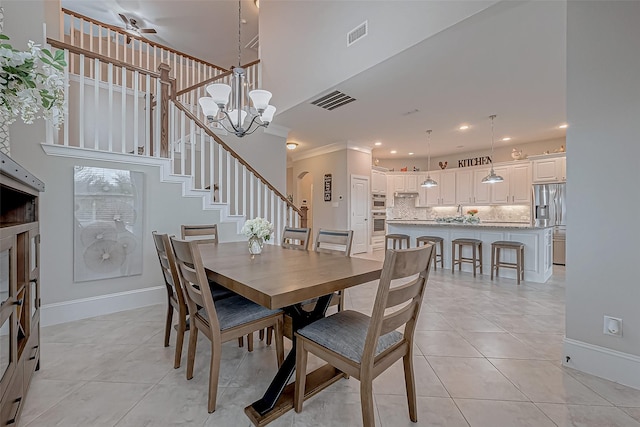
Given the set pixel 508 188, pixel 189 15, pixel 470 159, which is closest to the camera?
pixel 189 15

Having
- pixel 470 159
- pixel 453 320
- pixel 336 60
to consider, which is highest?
pixel 336 60

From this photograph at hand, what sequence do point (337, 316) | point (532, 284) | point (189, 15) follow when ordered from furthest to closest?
point (189, 15), point (532, 284), point (337, 316)

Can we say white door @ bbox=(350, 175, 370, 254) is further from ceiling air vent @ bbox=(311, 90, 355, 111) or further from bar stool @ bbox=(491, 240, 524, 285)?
bar stool @ bbox=(491, 240, 524, 285)

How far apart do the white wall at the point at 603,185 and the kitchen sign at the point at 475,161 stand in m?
6.14

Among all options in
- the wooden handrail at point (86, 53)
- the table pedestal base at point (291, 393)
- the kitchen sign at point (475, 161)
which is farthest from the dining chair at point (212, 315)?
the kitchen sign at point (475, 161)

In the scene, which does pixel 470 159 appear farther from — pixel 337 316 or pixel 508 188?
pixel 337 316

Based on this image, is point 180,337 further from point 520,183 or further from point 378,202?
point 520,183

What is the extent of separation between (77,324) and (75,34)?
5.25 m

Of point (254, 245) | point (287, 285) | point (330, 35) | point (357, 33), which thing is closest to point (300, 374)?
point (287, 285)

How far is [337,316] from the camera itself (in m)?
1.60

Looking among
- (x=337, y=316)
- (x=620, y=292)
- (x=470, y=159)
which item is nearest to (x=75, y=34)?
(x=337, y=316)

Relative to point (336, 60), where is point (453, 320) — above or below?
below

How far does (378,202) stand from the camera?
316 inches

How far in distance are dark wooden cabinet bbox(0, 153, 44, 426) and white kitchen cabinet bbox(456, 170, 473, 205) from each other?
8.30 meters
